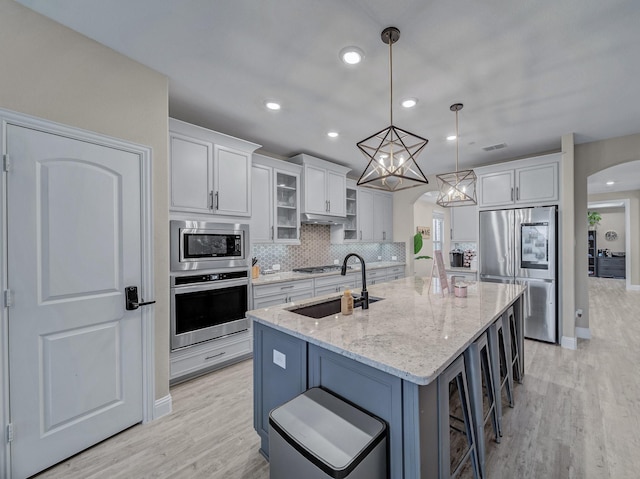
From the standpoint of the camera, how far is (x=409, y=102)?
2721 mm

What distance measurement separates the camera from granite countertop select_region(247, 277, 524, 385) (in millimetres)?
1193

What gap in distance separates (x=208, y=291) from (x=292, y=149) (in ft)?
7.66

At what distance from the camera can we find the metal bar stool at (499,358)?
1.98m

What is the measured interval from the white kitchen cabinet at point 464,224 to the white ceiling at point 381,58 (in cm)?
203

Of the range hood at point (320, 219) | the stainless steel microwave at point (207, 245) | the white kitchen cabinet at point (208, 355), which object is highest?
the range hood at point (320, 219)

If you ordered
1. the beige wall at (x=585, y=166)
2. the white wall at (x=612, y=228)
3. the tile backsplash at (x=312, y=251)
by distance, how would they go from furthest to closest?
the white wall at (x=612, y=228), the tile backsplash at (x=312, y=251), the beige wall at (x=585, y=166)

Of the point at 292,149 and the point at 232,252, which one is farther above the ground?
the point at 292,149

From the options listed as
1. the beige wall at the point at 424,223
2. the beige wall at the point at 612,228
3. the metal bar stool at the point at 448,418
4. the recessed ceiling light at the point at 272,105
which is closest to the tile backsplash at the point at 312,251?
the recessed ceiling light at the point at 272,105

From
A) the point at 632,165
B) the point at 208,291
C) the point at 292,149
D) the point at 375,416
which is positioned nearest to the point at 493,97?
the point at 292,149

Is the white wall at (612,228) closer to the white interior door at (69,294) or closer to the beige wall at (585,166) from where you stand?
the beige wall at (585,166)

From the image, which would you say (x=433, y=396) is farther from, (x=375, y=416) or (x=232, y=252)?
(x=232, y=252)

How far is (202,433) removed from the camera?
6.88ft

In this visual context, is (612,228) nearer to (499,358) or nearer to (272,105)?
(499,358)

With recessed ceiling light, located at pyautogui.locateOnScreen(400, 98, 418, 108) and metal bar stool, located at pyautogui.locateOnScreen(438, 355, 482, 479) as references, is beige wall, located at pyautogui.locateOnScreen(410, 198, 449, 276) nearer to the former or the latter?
recessed ceiling light, located at pyautogui.locateOnScreen(400, 98, 418, 108)
